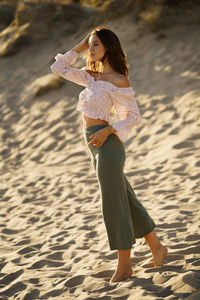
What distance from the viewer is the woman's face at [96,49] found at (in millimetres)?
3398

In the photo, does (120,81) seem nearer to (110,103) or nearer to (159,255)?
(110,103)

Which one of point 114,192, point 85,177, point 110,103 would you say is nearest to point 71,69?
point 110,103

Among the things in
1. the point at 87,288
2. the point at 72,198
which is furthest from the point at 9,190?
the point at 87,288

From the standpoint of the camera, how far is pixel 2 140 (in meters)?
9.70

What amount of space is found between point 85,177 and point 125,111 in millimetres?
3831

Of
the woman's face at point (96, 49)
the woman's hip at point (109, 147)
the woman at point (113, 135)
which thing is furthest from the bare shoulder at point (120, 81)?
the woman's hip at point (109, 147)

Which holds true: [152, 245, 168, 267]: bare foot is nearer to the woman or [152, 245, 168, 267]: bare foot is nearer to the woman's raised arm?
the woman

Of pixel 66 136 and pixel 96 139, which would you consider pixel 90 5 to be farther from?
pixel 96 139

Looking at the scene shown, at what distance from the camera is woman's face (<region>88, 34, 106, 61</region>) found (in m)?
3.40

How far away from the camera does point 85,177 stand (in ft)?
23.4

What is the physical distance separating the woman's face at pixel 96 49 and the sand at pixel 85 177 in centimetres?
165

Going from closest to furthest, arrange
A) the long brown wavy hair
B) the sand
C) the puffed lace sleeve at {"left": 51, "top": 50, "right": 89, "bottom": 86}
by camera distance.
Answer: the long brown wavy hair < the puffed lace sleeve at {"left": 51, "top": 50, "right": 89, "bottom": 86} < the sand

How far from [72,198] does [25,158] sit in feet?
8.68

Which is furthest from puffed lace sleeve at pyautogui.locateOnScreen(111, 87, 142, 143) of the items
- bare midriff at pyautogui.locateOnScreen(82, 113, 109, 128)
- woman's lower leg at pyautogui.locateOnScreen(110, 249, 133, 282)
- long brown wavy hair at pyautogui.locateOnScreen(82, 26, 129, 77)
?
woman's lower leg at pyautogui.locateOnScreen(110, 249, 133, 282)
